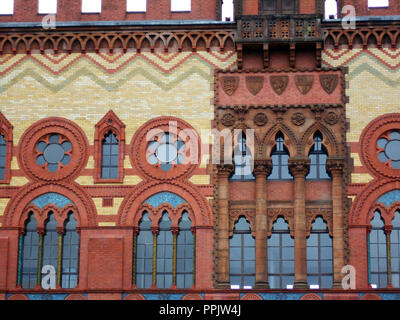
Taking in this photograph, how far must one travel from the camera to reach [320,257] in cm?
3859

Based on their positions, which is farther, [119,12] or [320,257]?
[119,12]

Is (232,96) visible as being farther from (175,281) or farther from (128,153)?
(175,281)

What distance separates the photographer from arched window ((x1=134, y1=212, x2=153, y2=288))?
38.7 m

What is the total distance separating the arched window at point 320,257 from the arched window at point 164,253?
452 cm

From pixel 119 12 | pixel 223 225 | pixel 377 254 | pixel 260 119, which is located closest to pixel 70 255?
pixel 223 225

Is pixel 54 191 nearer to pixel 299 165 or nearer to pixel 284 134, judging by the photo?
pixel 284 134

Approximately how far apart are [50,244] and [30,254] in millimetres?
731

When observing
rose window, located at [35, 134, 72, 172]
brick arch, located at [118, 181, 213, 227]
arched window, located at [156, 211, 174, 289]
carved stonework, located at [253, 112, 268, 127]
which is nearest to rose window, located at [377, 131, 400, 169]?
carved stonework, located at [253, 112, 268, 127]

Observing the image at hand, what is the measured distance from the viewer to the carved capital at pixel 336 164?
38.8 metres

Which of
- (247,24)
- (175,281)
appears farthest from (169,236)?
(247,24)

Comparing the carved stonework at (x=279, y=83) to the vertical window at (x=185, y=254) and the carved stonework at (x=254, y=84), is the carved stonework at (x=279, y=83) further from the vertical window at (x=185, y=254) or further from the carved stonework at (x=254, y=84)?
the vertical window at (x=185, y=254)

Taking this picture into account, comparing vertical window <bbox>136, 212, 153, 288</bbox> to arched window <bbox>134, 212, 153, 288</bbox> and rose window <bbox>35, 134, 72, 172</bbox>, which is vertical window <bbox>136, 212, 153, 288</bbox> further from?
rose window <bbox>35, 134, 72, 172</bbox>

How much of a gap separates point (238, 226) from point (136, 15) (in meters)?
8.21

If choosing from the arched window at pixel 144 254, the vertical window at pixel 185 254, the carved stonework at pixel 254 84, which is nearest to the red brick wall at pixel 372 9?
the carved stonework at pixel 254 84
